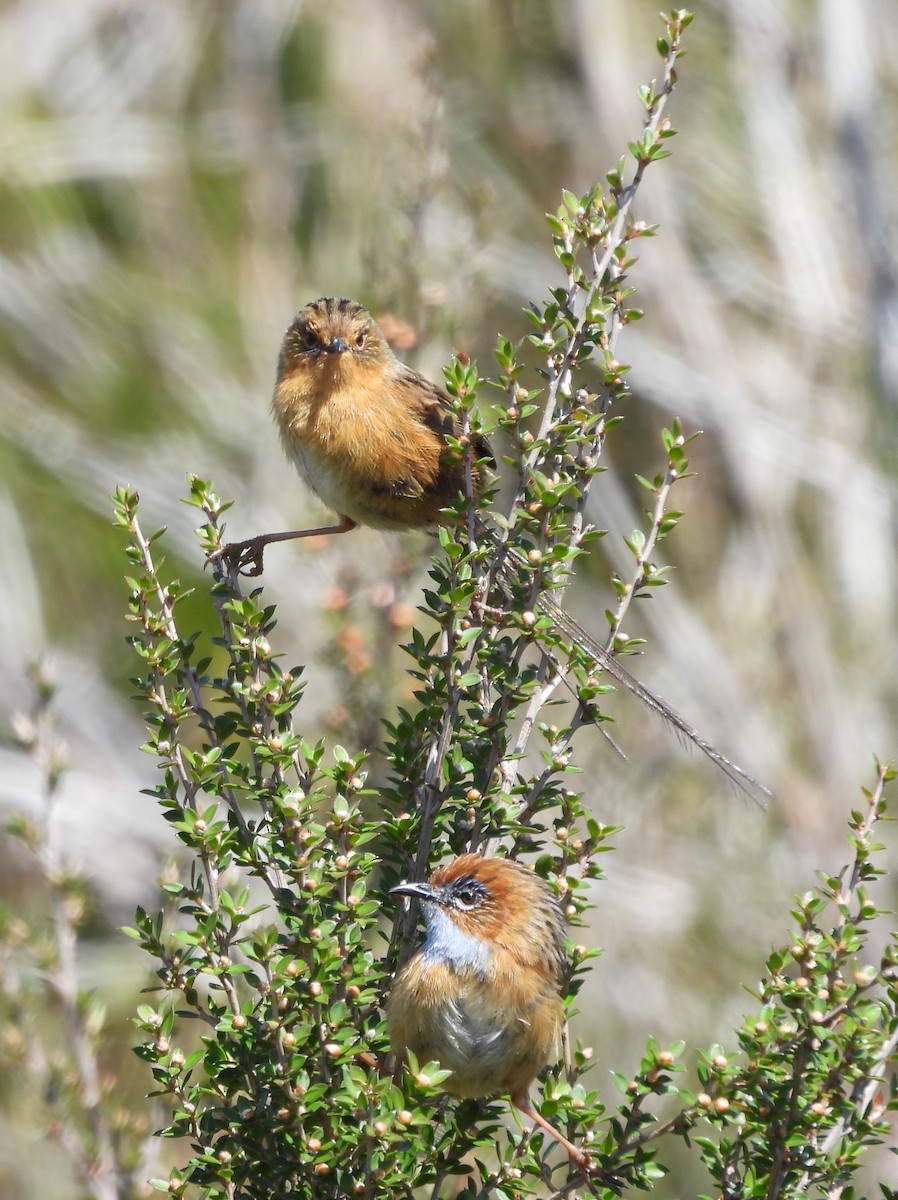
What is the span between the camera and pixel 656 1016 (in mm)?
6590

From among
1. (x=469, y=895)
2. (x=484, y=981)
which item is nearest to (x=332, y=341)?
(x=469, y=895)

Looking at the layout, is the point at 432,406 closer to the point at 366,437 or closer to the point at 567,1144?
the point at 366,437

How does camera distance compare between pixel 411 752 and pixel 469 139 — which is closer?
pixel 411 752

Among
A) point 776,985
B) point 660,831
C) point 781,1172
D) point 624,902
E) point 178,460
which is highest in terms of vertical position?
point 178,460

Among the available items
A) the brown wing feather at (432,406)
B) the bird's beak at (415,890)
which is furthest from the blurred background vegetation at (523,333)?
the bird's beak at (415,890)

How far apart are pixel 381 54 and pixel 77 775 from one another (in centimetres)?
492

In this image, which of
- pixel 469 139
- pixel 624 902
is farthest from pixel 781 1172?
pixel 469 139

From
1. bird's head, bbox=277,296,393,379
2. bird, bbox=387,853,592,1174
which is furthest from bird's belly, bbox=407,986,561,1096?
bird's head, bbox=277,296,393,379

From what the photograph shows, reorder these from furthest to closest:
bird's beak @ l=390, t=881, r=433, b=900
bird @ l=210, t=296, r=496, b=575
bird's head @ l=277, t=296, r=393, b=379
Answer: bird's head @ l=277, t=296, r=393, b=379 < bird @ l=210, t=296, r=496, b=575 < bird's beak @ l=390, t=881, r=433, b=900

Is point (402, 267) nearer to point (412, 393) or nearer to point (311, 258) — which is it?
point (412, 393)

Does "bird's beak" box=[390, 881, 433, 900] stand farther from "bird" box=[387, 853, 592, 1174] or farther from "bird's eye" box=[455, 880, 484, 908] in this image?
"bird's eye" box=[455, 880, 484, 908]

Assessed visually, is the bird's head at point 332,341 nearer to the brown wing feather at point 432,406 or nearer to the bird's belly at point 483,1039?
the brown wing feather at point 432,406

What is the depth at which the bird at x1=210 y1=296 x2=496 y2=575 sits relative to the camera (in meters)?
3.78

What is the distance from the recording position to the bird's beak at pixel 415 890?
2.54m
